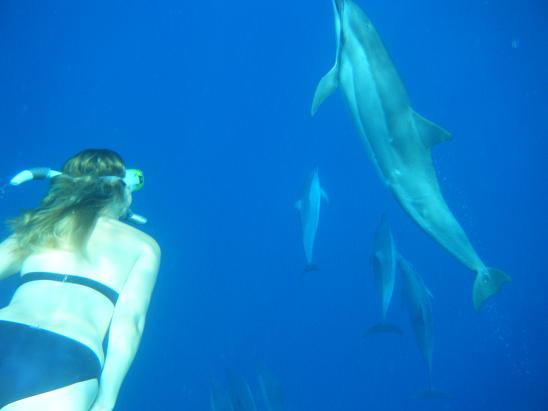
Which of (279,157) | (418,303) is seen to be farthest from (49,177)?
(279,157)

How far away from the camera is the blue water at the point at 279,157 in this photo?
2173 cm

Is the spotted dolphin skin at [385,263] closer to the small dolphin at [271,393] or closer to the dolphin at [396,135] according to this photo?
the dolphin at [396,135]

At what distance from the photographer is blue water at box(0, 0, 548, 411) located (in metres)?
21.7

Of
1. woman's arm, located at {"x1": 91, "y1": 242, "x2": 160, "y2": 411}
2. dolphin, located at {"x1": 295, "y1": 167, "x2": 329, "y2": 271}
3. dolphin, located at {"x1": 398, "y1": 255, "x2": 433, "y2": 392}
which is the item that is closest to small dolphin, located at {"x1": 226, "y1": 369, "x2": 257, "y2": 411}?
dolphin, located at {"x1": 295, "y1": 167, "x2": 329, "y2": 271}

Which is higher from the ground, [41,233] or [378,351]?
[41,233]

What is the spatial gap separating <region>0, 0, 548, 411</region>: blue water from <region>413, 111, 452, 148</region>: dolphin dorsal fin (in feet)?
53.2

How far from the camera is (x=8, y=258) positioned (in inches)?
112

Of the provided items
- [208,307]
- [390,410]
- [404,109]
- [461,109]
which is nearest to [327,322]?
[390,410]

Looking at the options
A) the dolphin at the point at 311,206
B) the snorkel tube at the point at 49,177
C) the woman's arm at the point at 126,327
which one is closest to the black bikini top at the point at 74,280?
the woman's arm at the point at 126,327

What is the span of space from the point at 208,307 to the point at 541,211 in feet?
89.3

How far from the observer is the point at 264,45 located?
27766 millimetres

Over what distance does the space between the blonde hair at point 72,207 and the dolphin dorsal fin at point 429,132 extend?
2.78 meters

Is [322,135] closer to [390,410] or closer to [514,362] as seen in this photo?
[390,410]

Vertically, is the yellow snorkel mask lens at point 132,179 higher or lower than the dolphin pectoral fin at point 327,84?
lower
